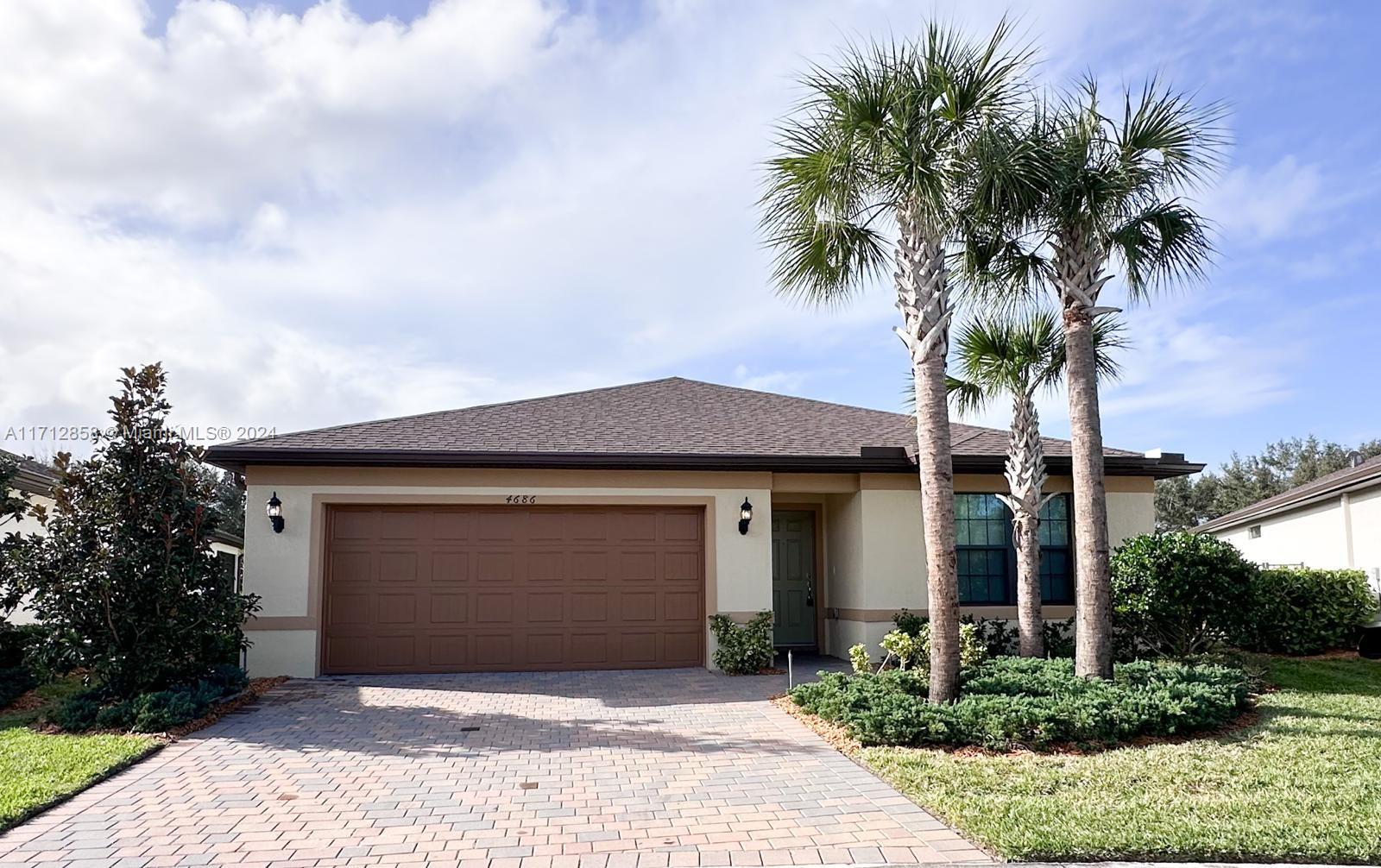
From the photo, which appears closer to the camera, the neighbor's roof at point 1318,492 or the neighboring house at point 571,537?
the neighboring house at point 571,537

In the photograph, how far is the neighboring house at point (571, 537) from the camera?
11.2 m

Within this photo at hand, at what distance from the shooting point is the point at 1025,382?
1144 centimetres

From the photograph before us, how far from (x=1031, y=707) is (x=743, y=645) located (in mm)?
4639

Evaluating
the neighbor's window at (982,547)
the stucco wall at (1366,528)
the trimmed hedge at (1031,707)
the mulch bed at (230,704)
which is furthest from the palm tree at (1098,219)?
the stucco wall at (1366,528)

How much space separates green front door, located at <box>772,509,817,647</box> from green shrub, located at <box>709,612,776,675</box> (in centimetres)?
231

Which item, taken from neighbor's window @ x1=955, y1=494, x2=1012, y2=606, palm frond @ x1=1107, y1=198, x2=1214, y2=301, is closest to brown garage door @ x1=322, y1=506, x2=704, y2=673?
neighbor's window @ x1=955, y1=494, x2=1012, y2=606

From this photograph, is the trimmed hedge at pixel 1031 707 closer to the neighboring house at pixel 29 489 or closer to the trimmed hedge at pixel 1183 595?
the trimmed hedge at pixel 1183 595

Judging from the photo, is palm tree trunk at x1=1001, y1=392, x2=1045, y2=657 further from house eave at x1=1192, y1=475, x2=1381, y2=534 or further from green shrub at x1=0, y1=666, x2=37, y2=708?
green shrub at x1=0, y1=666, x2=37, y2=708

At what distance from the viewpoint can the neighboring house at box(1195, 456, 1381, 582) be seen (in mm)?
17297

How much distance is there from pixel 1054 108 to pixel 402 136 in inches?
297

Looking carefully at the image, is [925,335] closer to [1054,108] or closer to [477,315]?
[1054,108]

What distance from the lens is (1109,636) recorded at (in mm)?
8594

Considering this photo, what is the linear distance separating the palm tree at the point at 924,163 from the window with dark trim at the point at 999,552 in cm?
464

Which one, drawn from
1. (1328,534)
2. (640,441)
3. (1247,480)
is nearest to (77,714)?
(640,441)
